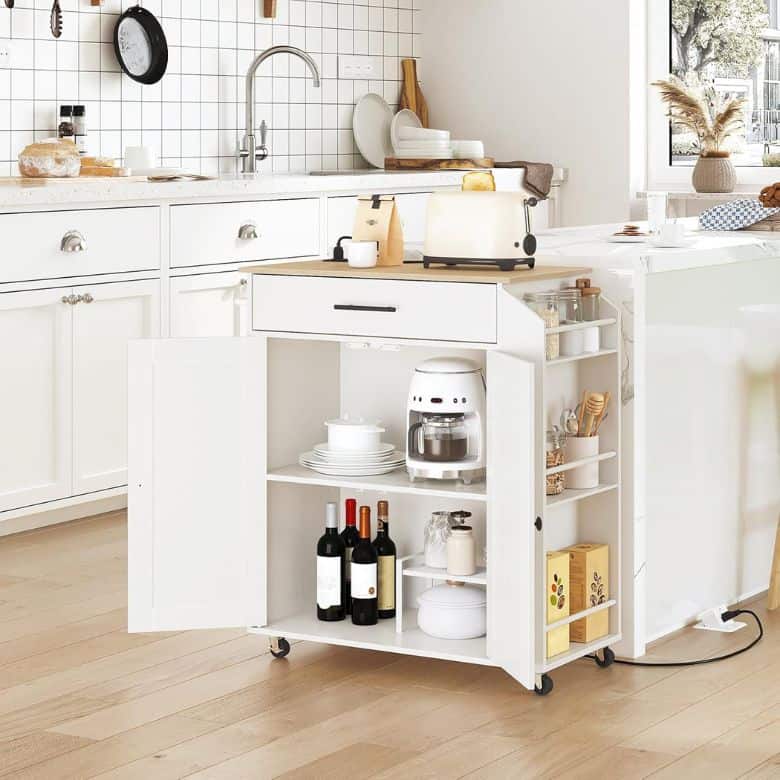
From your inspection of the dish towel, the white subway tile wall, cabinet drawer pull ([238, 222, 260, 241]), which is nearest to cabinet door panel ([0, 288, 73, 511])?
cabinet drawer pull ([238, 222, 260, 241])

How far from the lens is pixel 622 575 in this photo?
316 cm

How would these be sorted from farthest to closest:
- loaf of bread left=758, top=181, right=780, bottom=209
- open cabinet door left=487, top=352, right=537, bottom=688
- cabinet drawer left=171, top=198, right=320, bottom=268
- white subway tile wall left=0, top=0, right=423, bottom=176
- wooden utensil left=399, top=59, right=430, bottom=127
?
wooden utensil left=399, top=59, right=430, bottom=127 → white subway tile wall left=0, top=0, right=423, bottom=176 → cabinet drawer left=171, top=198, right=320, bottom=268 → loaf of bread left=758, top=181, right=780, bottom=209 → open cabinet door left=487, top=352, right=537, bottom=688

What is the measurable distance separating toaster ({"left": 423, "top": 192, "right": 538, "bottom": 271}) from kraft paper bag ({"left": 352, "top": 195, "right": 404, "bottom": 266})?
0.36 feet

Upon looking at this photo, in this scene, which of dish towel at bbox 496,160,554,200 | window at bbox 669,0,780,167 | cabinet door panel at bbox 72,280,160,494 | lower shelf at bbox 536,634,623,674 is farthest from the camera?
window at bbox 669,0,780,167

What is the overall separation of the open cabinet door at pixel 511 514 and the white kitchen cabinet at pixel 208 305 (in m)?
1.92

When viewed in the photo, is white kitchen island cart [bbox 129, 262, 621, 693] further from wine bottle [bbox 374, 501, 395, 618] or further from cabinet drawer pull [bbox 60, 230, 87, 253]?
cabinet drawer pull [bbox 60, 230, 87, 253]

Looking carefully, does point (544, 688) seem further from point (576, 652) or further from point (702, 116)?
point (702, 116)

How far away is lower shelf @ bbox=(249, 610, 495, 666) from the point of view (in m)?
2.98

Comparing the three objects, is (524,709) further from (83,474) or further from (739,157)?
(739,157)

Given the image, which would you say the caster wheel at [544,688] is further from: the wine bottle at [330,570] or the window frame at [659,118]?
the window frame at [659,118]

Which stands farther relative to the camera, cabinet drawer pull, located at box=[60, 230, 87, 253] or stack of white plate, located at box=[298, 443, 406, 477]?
cabinet drawer pull, located at box=[60, 230, 87, 253]

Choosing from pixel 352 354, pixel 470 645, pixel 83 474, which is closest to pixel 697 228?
pixel 352 354

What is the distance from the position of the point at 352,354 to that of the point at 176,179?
1.58 meters

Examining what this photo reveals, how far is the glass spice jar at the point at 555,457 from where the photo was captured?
2953 mm
